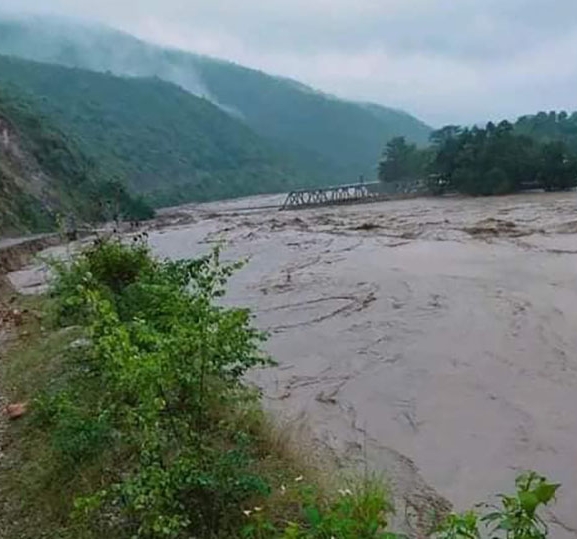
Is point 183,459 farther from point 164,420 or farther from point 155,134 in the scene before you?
point 155,134

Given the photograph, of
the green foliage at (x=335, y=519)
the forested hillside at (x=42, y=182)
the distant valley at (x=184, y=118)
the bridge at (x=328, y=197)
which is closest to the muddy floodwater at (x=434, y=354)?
the green foliage at (x=335, y=519)

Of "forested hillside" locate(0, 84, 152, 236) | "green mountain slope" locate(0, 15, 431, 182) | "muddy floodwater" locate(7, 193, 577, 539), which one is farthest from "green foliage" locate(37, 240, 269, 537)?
"green mountain slope" locate(0, 15, 431, 182)

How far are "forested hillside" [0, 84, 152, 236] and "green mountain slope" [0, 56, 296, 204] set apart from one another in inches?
645

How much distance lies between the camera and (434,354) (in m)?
11.0

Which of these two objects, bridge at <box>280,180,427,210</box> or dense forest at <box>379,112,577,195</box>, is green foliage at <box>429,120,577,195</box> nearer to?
dense forest at <box>379,112,577,195</box>

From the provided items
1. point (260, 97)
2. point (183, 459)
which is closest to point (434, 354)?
point (183, 459)

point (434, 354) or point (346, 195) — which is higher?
point (434, 354)

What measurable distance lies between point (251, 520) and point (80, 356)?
435 centimetres

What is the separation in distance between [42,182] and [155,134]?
154 ft

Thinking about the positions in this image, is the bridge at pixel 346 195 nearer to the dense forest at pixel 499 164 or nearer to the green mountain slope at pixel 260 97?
the dense forest at pixel 499 164

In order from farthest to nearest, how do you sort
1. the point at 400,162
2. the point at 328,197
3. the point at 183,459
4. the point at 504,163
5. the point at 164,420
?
the point at 400,162, the point at 328,197, the point at 504,163, the point at 164,420, the point at 183,459

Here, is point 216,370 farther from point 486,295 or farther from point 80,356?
point 486,295

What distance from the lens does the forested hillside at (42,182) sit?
39719mm

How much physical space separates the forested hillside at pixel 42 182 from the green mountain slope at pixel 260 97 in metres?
61.2
